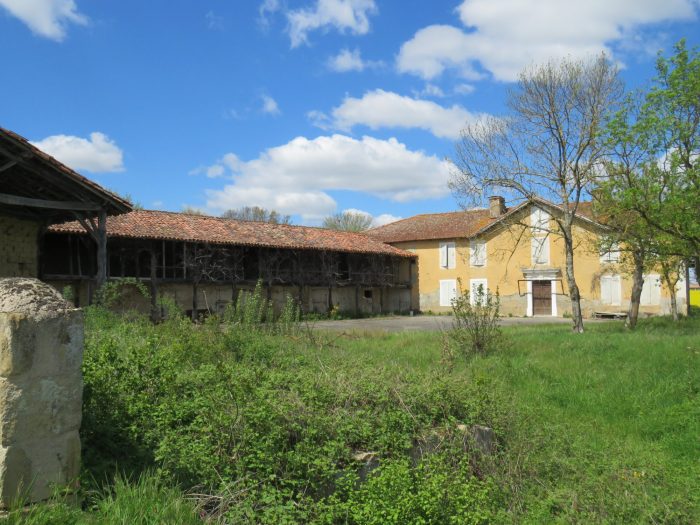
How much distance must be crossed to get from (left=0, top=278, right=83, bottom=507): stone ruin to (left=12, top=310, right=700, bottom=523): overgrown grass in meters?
0.23

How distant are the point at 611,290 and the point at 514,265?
5.17 m

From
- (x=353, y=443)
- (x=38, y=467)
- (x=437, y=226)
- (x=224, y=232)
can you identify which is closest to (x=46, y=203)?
(x=353, y=443)

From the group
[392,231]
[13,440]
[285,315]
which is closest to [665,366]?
[285,315]

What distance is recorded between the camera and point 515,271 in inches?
1246

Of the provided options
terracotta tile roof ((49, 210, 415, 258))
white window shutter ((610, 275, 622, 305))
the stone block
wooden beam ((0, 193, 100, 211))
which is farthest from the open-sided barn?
the stone block

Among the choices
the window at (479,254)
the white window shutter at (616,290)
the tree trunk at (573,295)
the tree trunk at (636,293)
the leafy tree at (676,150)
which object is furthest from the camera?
the window at (479,254)

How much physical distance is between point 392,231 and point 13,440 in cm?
3463

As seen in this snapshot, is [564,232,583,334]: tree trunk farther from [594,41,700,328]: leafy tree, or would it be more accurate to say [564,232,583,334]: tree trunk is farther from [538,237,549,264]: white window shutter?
[538,237,549,264]: white window shutter

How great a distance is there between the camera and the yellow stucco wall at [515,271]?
28281mm

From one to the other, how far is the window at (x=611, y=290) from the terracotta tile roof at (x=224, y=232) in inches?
432

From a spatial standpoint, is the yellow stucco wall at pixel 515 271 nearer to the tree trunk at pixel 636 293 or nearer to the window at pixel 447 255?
the window at pixel 447 255

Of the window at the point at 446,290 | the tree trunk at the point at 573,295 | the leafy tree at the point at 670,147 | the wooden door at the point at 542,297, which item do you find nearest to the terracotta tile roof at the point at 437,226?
Answer: the window at the point at 446,290

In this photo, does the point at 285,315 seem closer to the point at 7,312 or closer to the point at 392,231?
the point at 7,312

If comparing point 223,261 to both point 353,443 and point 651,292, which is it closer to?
point 651,292
